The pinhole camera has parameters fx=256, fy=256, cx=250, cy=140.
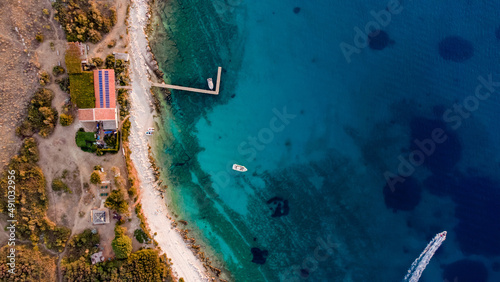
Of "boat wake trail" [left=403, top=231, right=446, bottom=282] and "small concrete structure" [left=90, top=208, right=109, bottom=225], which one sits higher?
"small concrete structure" [left=90, top=208, right=109, bottom=225]

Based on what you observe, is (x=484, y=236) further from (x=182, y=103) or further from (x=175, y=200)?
(x=182, y=103)

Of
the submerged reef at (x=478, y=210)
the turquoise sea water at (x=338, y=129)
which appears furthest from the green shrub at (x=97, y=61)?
the submerged reef at (x=478, y=210)

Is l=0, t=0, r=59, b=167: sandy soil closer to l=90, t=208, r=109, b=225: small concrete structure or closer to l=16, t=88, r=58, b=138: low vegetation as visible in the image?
l=16, t=88, r=58, b=138: low vegetation

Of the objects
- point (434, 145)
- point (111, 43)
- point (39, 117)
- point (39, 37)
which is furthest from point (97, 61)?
point (434, 145)

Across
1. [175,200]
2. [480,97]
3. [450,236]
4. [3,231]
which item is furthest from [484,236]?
[3,231]

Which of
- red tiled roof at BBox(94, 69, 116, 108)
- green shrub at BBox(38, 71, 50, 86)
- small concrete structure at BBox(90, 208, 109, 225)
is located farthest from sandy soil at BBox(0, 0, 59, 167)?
small concrete structure at BBox(90, 208, 109, 225)
